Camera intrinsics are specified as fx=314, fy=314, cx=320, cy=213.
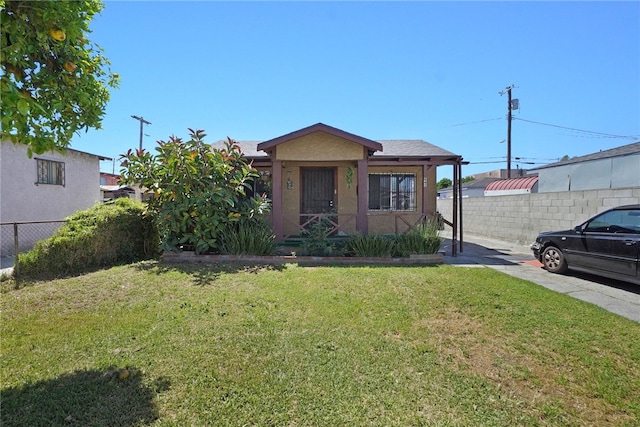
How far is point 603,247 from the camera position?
6109 mm

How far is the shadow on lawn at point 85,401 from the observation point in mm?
2385

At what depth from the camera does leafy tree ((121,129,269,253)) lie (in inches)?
283

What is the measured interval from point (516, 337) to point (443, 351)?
1009 millimetres

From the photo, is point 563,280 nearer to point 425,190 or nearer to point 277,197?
point 425,190

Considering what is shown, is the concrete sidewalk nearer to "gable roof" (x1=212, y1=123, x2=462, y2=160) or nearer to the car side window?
the car side window

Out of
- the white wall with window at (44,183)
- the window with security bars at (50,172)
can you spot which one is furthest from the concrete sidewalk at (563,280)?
the window with security bars at (50,172)

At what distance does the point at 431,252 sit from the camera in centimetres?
771

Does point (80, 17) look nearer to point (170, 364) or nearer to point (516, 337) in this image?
point (170, 364)

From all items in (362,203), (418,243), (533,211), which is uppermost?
(362,203)

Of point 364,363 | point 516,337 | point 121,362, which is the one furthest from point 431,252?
point 121,362

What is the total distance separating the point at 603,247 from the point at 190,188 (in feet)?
28.5

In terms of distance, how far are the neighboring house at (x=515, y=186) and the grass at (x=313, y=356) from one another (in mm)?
18076

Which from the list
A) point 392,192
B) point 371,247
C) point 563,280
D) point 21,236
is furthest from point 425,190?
point 21,236

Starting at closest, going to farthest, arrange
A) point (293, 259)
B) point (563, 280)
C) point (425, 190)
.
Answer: point (563, 280)
point (293, 259)
point (425, 190)
